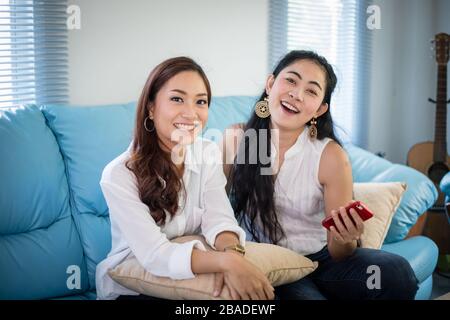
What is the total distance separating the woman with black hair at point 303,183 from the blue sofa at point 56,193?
0.15m

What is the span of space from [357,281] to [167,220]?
48 centimetres

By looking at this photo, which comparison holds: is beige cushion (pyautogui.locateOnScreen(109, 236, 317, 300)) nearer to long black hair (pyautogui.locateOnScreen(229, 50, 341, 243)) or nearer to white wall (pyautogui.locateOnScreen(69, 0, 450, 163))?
long black hair (pyautogui.locateOnScreen(229, 50, 341, 243))

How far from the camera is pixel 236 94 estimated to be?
1.67m

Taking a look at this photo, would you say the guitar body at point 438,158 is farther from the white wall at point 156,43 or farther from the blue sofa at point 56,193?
the blue sofa at point 56,193

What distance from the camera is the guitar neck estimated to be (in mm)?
2238

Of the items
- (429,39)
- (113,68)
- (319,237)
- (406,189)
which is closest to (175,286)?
(319,237)

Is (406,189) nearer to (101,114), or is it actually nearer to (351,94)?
(351,94)

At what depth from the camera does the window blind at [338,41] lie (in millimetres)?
1675

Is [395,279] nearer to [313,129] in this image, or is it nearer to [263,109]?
[313,129]

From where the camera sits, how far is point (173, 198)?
130 centimetres

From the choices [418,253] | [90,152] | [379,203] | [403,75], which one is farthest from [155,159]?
[403,75]

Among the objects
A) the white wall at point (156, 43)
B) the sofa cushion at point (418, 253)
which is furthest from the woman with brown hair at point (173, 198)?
the sofa cushion at point (418, 253)

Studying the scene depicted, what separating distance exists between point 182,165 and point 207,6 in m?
0.47

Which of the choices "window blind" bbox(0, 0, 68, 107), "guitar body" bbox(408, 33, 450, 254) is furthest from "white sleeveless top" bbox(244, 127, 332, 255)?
"guitar body" bbox(408, 33, 450, 254)
